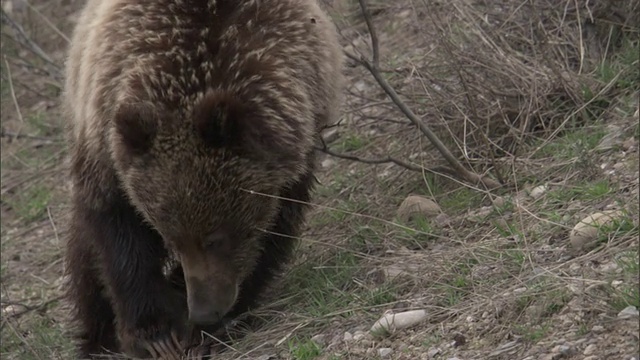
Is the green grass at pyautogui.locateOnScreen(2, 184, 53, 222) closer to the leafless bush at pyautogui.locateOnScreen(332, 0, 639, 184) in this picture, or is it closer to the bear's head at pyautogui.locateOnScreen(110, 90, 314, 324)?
the leafless bush at pyautogui.locateOnScreen(332, 0, 639, 184)

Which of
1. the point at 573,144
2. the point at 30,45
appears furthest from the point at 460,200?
the point at 30,45

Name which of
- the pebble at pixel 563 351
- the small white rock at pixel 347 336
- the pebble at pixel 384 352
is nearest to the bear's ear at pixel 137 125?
the small white rock at pixel 347 336

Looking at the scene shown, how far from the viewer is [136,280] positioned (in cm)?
511

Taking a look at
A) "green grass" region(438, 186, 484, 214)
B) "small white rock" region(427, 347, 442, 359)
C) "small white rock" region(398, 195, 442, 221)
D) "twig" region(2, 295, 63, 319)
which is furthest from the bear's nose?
"twig" region(2, 295, 63, 319)

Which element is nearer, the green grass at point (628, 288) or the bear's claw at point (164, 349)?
the green grass at point (628, 288)

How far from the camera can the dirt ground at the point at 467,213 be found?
4.16 metres

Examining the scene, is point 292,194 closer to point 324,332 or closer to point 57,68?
point 324,332

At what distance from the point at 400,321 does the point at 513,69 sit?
2.06m

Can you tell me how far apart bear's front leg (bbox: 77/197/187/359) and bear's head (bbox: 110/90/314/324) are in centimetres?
23

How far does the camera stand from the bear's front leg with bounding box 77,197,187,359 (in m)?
5.09

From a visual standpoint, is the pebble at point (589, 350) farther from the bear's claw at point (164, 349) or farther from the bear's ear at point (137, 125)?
the bear's claw at point (164, 349)

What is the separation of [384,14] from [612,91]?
253 cm

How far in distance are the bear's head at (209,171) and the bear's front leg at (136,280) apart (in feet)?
0.76

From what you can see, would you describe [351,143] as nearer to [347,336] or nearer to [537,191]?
[537,191]
